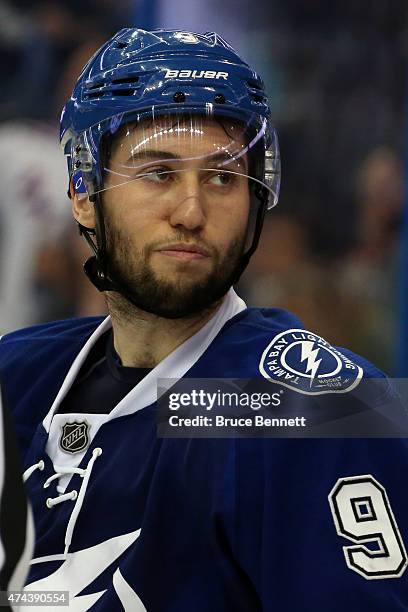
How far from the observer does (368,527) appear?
1.94 meters

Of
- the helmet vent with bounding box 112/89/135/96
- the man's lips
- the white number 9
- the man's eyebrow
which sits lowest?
the white number 9

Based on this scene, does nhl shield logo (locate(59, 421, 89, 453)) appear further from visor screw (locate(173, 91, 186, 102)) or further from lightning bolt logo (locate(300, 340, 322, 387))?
visor screw (locate(173, 91, 186, 102))

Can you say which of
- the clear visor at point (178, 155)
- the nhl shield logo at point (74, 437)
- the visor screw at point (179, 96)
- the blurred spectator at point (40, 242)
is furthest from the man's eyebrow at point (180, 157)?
the blurred spectator at point (40, 242)

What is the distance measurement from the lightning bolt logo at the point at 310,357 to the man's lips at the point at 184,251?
0.26 metres

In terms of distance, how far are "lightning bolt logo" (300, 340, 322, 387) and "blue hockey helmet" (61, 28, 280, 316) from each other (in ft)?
0.72

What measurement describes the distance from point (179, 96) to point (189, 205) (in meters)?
0.23

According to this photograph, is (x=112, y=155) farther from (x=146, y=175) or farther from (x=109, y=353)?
(x=109, y=353)

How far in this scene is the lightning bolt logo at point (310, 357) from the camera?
2158 mm

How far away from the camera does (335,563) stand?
1.92m

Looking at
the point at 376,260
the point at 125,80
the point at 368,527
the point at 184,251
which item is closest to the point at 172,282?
the point at 184,251

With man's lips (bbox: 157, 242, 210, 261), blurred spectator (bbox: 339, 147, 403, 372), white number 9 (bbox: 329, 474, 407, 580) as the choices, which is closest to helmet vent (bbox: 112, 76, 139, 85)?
man's lips (bbox: 157, 242, 210, 261)

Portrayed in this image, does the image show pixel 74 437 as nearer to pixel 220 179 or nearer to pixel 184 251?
pixel 184 251

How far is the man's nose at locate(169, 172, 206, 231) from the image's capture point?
225cm

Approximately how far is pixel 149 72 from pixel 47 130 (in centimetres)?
277
